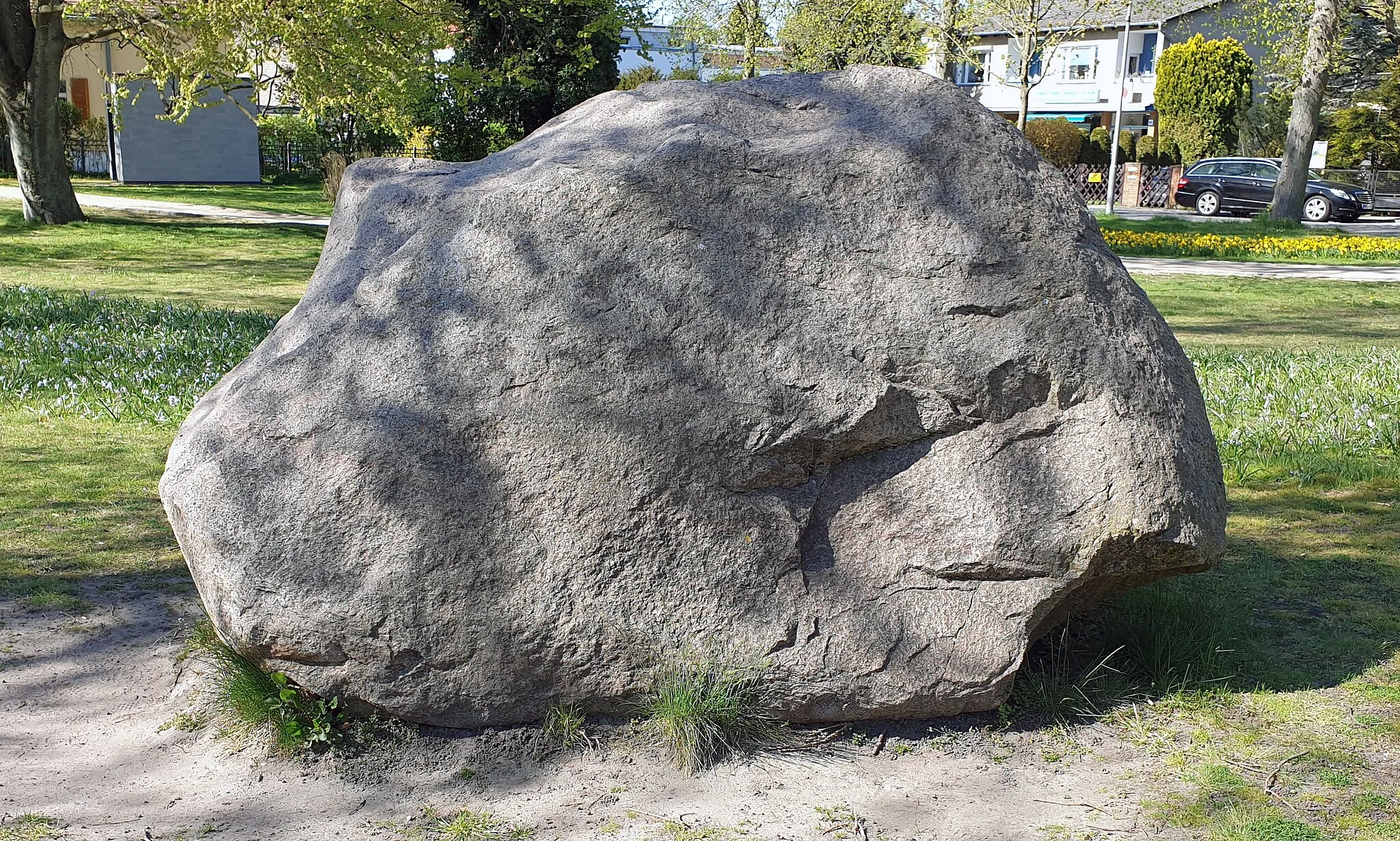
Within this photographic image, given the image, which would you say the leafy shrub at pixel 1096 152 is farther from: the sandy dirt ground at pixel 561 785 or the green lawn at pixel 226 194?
the sandy dirt ground at pixel 561 785

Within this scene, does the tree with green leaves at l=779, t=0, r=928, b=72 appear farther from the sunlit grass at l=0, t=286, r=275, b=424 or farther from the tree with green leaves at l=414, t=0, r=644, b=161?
the sunlit grass at l=0, t=286, r=275, b=424

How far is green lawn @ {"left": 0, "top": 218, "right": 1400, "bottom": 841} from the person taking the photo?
136 inches

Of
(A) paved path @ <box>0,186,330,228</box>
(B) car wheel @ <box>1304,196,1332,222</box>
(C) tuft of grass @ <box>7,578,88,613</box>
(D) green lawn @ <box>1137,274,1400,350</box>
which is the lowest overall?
(C) tuft of grass @ <box>7,578,88,613</box>

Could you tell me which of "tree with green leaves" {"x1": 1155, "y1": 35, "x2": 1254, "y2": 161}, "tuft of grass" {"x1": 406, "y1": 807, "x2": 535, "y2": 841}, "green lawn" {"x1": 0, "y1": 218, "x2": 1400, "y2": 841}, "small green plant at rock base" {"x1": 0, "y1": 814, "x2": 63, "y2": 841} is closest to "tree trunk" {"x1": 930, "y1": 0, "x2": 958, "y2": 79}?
"green lawn" {"x1": 0, "y1": 218, "x2": 1400, "y2": 841}

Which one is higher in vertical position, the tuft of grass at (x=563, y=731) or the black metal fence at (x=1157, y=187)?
the black metal fence at (x=1157, y=187)

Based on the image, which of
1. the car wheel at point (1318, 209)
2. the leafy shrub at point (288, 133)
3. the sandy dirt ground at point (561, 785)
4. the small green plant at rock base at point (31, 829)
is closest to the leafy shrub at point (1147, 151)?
the car wheel at point (1318, 209)

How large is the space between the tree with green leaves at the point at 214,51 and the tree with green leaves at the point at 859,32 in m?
12.9

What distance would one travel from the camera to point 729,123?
3.98 m

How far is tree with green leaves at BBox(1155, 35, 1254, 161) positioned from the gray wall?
2887cm

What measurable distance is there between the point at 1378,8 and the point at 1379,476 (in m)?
20.9

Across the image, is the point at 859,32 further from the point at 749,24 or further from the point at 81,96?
the point at 81,96

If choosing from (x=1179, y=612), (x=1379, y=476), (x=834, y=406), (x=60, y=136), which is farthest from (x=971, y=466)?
(x=60, y=136)

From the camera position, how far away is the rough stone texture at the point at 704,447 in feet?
11.0

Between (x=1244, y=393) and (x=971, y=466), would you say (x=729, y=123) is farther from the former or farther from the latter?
(x=1244, y=393)
